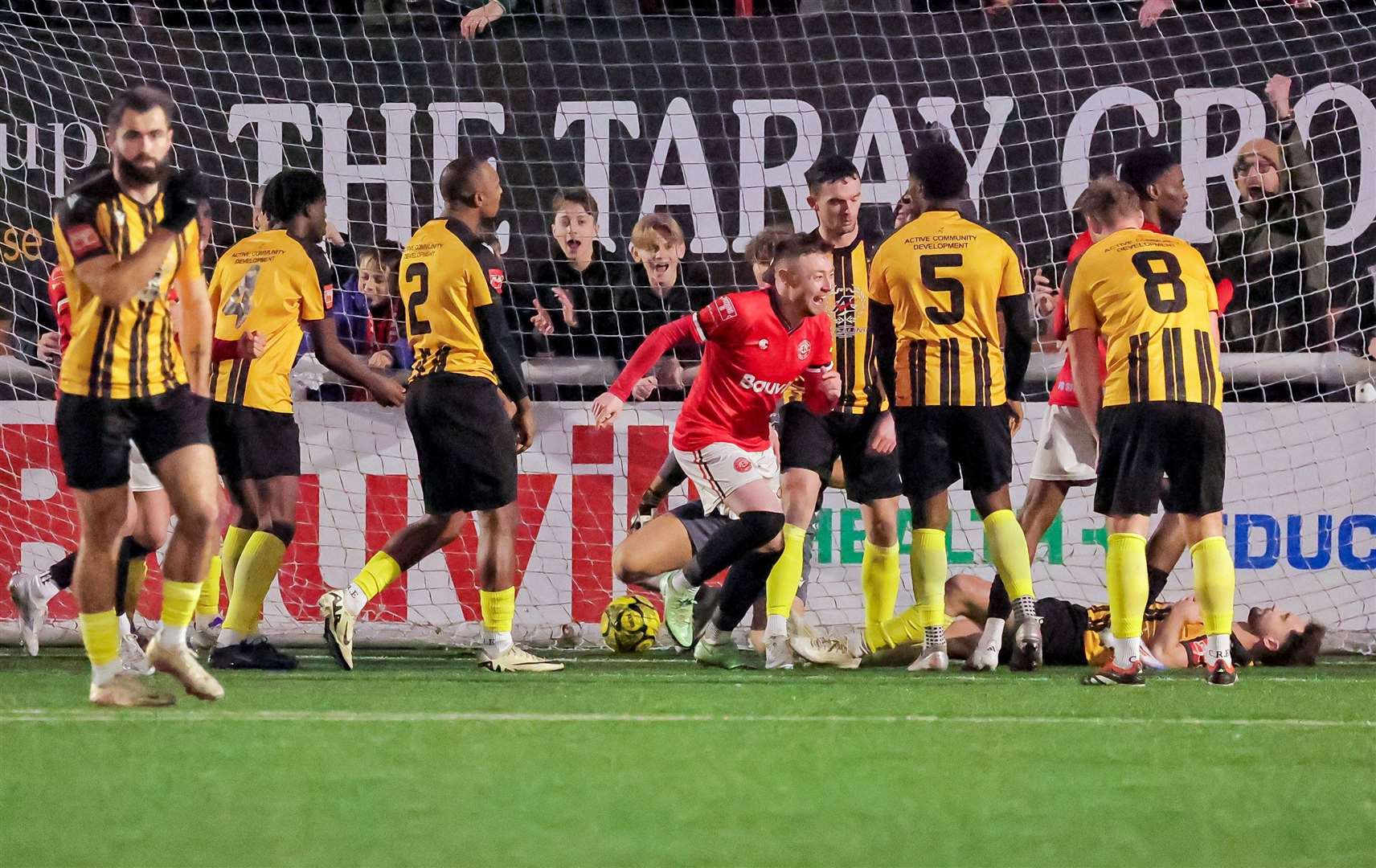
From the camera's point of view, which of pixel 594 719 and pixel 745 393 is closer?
pixel 594 719

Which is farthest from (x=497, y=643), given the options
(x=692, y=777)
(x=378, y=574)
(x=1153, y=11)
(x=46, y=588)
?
(x=1153, y=11)

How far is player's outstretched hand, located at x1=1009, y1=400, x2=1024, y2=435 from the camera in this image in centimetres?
702

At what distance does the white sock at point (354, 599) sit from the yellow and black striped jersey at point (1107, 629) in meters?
2.69

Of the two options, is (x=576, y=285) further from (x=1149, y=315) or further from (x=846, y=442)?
(x=1149, y=315)

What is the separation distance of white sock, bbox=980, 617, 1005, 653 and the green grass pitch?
92cm

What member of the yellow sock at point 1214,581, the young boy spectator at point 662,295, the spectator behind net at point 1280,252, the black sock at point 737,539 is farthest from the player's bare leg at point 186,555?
the spectator behind net at point 1280,252

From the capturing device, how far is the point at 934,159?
6.54 meters

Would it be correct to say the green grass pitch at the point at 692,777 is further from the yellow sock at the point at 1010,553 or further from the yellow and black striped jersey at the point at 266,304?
the yellow and black striped jersey at the point at 266,304

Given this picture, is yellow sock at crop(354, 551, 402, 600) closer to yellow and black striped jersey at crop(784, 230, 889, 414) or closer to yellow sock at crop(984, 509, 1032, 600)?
yellow and black striped jersey at crop(784, 230, 889, 414)

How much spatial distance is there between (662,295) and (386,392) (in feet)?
6.21

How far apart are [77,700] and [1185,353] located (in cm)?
353

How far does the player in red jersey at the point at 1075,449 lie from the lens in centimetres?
624

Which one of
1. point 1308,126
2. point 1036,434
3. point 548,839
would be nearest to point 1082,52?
point 1308,126

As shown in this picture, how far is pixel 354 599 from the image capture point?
20.6 ft
